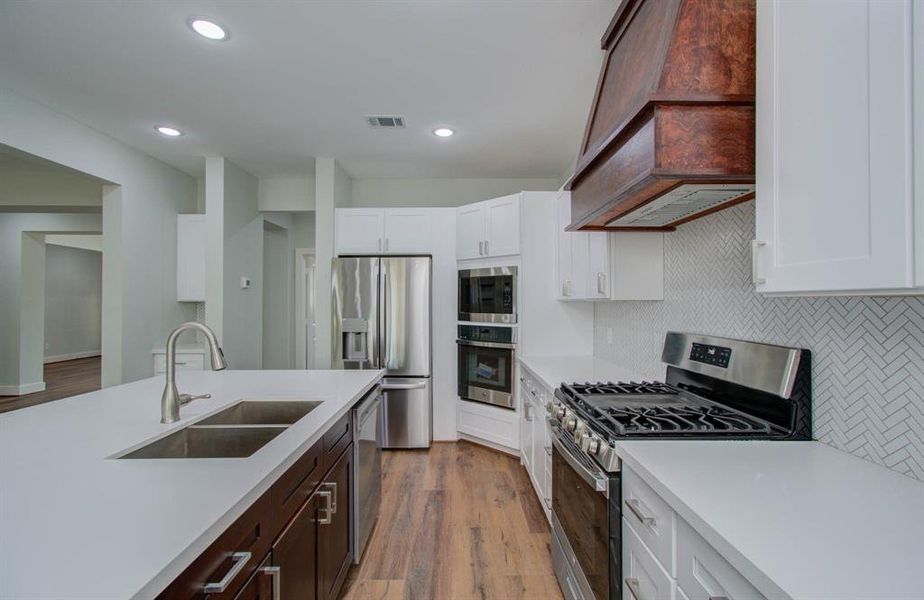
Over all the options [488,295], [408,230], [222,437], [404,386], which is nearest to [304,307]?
[408,230]

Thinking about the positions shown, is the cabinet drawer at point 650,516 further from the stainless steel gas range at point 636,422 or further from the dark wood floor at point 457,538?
A: the dark wood floor at point 457,538

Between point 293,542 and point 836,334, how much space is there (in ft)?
5.81

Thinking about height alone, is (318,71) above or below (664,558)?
above

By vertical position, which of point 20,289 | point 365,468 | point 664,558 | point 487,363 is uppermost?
point 20,289

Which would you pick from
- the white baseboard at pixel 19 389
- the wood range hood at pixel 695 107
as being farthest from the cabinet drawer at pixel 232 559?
the white baseboard at pixel 19 389

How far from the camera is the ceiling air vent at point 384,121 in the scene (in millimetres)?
3121

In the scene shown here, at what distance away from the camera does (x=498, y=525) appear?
98.7 inches

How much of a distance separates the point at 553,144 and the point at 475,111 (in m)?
0.95

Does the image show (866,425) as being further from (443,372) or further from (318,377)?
(443,372)

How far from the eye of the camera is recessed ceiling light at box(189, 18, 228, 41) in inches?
81.2

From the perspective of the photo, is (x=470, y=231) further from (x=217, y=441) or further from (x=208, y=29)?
(x=217, y=441)

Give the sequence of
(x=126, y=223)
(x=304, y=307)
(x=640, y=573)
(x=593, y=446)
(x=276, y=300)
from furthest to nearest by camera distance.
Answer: (x=304, y=307)
(x=276, y=300)
(x=126, y=223)
(x=593, y=446)
(x=640, y=573)

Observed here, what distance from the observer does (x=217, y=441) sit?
1601 millimetres

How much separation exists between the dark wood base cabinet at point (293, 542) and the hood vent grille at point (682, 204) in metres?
1.55
